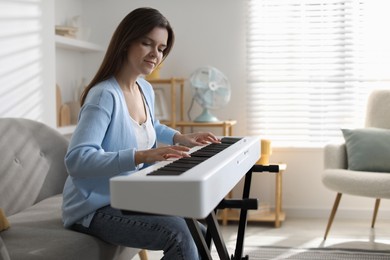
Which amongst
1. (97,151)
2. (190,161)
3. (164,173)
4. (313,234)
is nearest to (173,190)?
(164,173)

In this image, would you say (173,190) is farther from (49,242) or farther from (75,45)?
(75,45)

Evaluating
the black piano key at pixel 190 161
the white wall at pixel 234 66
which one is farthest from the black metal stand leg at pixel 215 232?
the white wall at pixel 234 66

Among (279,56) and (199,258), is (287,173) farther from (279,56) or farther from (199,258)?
(199,258)

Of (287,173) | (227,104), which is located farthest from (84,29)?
(287,173)

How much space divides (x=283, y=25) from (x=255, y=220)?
1497 mm

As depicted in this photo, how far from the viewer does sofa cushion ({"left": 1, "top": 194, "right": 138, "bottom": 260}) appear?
1.83m

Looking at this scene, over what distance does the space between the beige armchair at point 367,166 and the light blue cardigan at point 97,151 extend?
1939mm

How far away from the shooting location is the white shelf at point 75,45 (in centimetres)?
391

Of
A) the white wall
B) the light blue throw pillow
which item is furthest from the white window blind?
the light blue throw pillow

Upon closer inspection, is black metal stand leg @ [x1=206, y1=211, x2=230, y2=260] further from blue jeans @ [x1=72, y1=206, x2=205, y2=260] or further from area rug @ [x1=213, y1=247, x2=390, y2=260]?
area rug @ [x1=213, y1=247, x2=390, y2=260]

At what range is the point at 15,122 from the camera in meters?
2.65

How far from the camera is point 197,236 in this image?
1.76m

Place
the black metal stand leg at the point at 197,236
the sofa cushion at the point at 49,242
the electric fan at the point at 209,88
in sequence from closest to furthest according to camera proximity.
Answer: the black metal stand leg at the point at 197,236
the sofa cushion at the point at 49,242
the electric fan at the point at 209,88

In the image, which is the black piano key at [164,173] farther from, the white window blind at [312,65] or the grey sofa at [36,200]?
the white window blind at [312,65]
